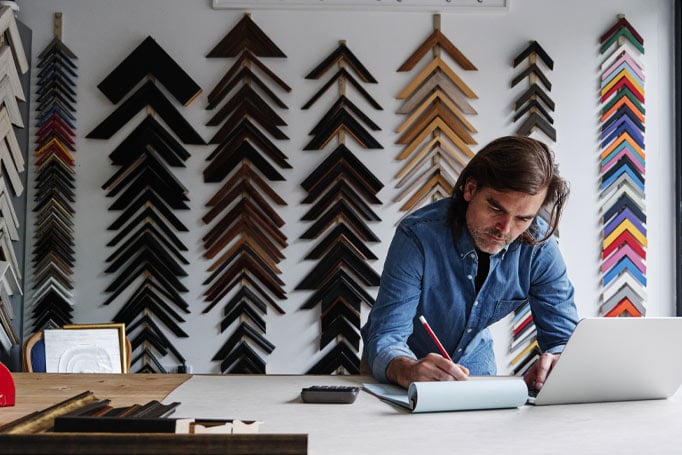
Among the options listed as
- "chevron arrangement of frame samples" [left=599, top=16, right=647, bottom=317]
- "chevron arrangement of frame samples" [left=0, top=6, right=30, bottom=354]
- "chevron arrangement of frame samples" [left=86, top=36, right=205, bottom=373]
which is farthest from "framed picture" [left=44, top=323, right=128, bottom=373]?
"chevron arrangement of frame samples" [left=599, top=16, right=647, bottom=317]

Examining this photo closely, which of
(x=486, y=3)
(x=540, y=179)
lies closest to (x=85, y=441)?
(x=540, y=179)

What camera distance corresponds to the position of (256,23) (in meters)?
3.88

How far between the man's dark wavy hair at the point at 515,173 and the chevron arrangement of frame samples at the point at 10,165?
241cm

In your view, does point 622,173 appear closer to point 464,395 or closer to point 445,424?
point 464,395

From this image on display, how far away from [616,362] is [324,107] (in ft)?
8.48

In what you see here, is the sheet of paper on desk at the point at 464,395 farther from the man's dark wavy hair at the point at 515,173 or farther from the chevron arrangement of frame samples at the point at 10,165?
the chevron arrangement of frame samples at the point at 10,165

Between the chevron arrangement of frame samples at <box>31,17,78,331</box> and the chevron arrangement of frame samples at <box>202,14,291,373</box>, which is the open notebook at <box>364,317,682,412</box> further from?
the chevron arrangement of frame samples at <box>31,17,78,331</box>

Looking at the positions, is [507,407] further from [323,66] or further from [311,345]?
[323,66]

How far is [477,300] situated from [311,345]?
182cm

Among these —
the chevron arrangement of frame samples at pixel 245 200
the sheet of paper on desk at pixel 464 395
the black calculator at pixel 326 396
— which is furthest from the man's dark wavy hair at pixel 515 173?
the chevron arrangement of frame samples at pixel 245 200

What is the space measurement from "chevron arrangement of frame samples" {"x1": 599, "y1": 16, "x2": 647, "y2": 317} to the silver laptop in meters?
2.34

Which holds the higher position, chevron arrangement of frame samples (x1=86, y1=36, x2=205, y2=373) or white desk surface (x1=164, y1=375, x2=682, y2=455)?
chevron arrangement of frame samples (x1=86, y1=36, x2=205, y2=373)

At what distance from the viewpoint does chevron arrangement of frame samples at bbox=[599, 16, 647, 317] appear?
3881 mm

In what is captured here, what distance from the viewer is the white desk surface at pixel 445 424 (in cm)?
120
